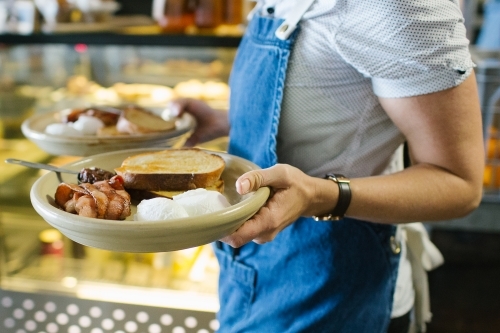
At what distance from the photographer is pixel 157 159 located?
0.94 metres

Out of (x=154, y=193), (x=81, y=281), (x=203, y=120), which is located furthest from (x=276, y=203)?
(x=81, y=281)

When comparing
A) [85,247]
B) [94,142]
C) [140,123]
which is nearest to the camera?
[94,142]

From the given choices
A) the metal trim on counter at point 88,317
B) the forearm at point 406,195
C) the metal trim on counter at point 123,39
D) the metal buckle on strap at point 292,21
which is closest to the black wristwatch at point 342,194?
the forearm at point 406,195

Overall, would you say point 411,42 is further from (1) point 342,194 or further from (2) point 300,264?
(2) point 300,264

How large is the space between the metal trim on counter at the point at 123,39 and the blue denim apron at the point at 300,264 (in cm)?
100

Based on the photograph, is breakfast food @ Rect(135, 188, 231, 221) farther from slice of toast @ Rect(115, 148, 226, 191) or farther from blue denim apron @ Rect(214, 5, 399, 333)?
blue denim apron @ Rect(214, 5, 399, 333)

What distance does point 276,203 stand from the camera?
30.2 inches

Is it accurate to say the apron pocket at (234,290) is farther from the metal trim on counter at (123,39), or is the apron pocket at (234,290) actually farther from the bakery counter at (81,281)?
the metal trim on counter at (123,39)

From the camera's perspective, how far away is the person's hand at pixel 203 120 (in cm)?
136

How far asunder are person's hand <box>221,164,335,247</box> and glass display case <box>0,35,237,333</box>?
85 cm

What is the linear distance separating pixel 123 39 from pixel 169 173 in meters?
1.38

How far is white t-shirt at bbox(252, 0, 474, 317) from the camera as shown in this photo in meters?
0.77

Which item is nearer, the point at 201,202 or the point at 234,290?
the point at 201,202

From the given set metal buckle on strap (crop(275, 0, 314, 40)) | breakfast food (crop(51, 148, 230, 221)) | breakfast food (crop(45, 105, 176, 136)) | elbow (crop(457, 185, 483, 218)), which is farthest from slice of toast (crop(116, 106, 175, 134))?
elbow (crop(457, 185, 483, 218))
